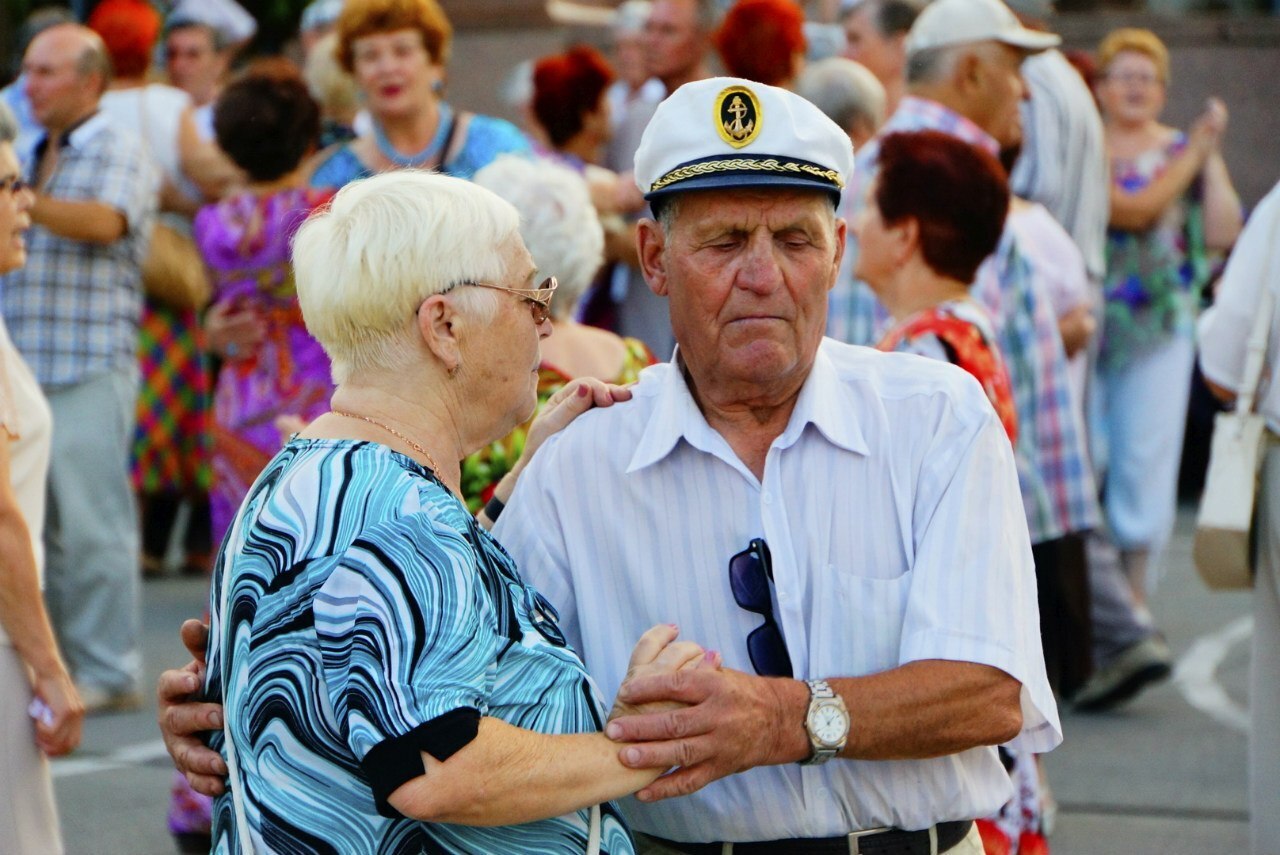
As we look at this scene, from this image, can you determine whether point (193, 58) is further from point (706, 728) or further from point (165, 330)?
point (706, 728)

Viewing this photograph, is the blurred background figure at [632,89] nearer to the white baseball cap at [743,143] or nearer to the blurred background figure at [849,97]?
the blurred background figure at [849,97]

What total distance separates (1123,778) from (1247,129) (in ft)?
26.2

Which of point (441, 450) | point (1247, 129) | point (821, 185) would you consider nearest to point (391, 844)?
point (441, 450)

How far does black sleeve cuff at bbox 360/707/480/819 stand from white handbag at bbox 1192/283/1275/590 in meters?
3.03

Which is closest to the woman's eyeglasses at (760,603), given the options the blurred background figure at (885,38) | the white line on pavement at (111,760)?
the white line on pavement at (111,760)

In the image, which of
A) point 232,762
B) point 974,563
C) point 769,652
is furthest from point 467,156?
point 232,762

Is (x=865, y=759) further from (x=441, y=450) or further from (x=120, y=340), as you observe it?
(x=120, y=340)

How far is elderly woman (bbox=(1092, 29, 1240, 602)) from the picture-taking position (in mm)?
8148

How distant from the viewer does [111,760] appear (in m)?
6.64

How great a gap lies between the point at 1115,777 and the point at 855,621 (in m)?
3.90

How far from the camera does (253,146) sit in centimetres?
619

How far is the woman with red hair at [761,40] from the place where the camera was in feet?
24.3

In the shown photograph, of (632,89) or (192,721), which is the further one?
(632,89)

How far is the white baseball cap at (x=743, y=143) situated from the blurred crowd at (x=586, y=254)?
4.54ft
